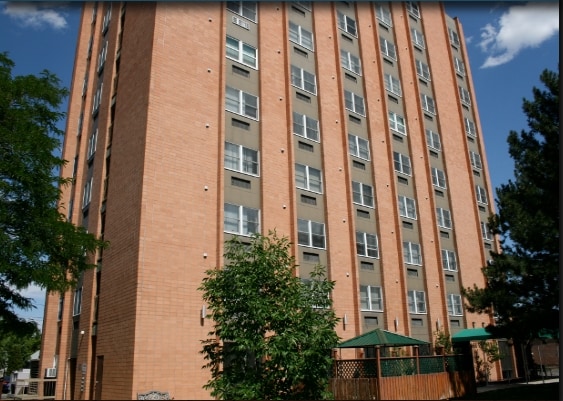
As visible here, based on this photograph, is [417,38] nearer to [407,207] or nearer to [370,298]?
[407,207]

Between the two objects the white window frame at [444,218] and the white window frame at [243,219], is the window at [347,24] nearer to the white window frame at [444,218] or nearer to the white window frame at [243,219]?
the white window frame at [444,218]

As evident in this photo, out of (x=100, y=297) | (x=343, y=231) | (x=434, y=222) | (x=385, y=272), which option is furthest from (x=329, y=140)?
(x=100, y=297)

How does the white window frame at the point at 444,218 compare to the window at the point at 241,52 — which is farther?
the white window frame at the point at 444,218

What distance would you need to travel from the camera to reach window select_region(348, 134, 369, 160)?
33.4 metres

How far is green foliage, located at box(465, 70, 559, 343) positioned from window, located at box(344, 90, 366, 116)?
1347 centimetres

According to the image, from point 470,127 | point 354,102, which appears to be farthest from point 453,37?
point 354,102

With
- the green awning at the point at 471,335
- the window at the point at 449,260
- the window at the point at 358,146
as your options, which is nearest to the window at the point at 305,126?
the window at the point at 358,146

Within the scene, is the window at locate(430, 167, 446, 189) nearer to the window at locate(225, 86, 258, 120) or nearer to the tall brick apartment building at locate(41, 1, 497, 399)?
the tall brick apartment building at locate(41, 1, 497, 399)

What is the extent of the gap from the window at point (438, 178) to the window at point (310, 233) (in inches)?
557

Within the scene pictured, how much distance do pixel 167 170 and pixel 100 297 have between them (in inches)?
289

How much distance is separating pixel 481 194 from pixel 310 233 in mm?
22484

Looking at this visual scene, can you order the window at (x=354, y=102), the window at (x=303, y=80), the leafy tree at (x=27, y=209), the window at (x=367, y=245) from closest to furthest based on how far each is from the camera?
the leafy tree at (x=27, y=209) < the window at (x=367, y=245) < the window at (x=303, y=80) < the window at (x=354, y=102)

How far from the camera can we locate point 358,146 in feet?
111

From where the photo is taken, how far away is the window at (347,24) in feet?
122
